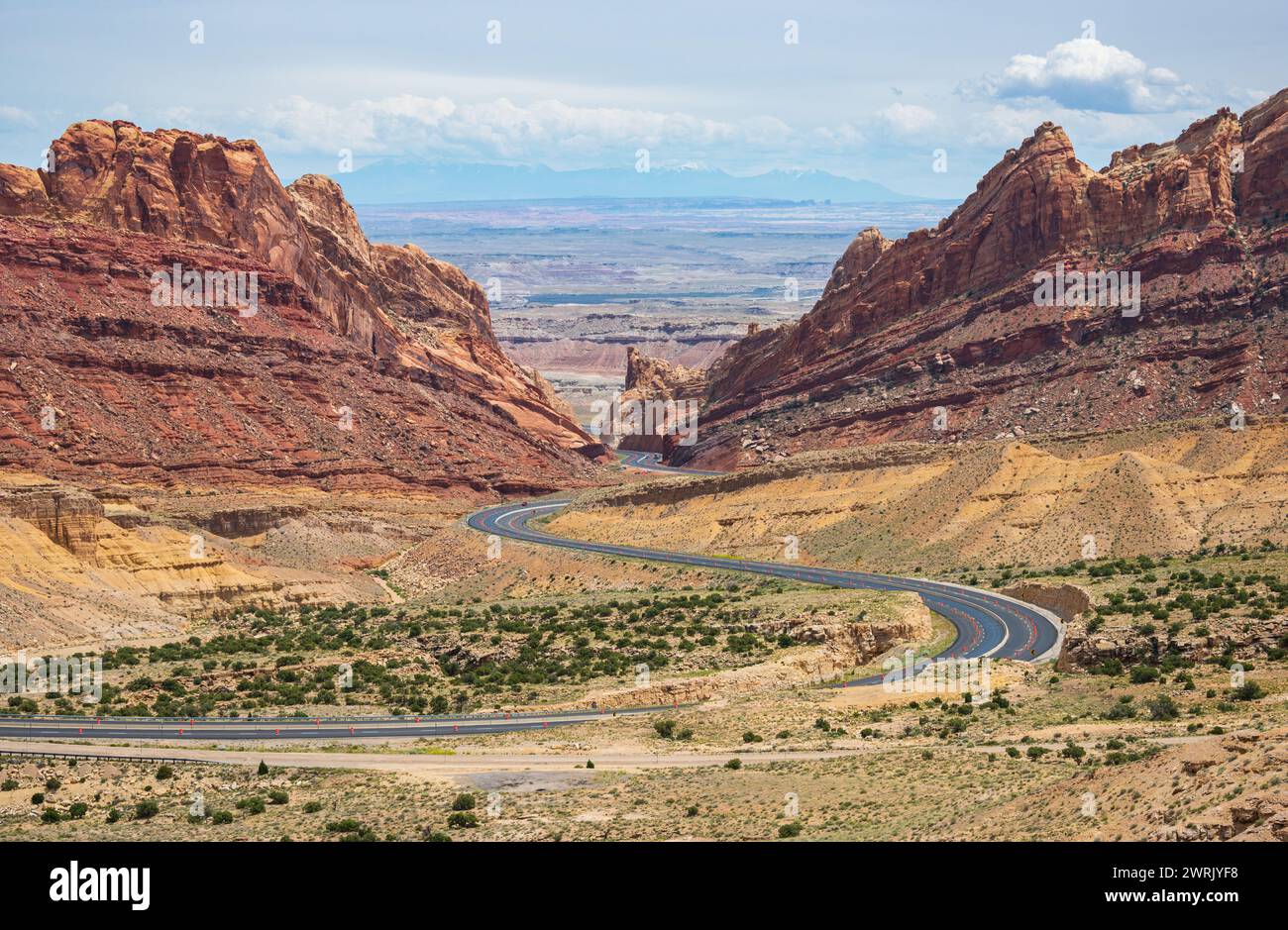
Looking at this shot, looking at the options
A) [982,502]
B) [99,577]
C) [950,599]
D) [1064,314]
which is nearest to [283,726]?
[99,577]

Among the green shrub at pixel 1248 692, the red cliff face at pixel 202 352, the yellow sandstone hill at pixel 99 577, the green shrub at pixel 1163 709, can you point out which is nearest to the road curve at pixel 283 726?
the yellow sandstone hill at pixel 99 577

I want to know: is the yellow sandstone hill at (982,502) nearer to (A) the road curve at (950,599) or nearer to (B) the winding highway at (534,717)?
(A) the road curve at (950,599)

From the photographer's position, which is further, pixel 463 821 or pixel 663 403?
pixel 663 403

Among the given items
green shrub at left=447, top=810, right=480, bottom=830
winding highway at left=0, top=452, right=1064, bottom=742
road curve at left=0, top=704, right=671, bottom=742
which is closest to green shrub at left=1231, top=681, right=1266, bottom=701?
winding highway at left=0, top=452, right=1064, bottom=742

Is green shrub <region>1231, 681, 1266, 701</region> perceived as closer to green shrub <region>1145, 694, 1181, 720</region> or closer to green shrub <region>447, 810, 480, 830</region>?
green shrub <region>1145, 694, 1181, 720</region>

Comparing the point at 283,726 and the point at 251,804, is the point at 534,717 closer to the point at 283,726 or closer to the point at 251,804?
the point at 283,726
